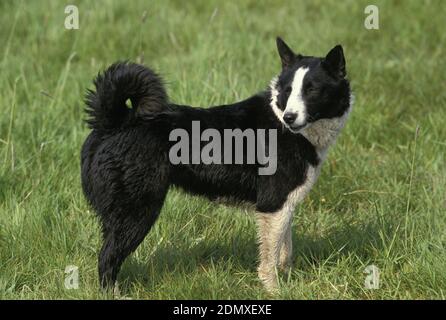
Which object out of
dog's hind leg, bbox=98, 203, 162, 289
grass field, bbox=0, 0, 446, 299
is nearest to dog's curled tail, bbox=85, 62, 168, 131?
dog's hind leg, bbox=98, 203, 162, 289

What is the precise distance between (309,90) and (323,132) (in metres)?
0.25

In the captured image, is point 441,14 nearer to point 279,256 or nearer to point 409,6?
point 409,6

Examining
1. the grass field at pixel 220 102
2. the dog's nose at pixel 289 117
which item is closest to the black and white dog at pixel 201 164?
the dog's nose at pixel 289 117

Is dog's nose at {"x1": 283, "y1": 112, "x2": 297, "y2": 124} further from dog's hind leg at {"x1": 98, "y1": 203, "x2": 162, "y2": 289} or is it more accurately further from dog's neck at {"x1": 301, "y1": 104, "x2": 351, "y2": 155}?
dog's hind leg at {"x1": 98, "y1": 203, "x2": 162, "y2": 289}

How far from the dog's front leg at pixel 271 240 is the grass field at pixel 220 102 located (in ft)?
0.28

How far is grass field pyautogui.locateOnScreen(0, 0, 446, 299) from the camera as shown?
13.3ft

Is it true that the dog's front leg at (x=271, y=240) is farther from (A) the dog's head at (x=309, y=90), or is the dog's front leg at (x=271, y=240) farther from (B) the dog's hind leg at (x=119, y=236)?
(B) the dog's hind leg at (x=119, y=236)

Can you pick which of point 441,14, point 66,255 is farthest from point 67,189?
point 441,14

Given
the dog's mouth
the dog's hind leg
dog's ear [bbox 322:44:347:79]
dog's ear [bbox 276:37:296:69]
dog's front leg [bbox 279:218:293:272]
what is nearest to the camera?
the dog's hind leg

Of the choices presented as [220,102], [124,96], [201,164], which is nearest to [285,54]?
[201,164]

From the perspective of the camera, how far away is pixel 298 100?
154 inches

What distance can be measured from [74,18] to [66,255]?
10.7 ft

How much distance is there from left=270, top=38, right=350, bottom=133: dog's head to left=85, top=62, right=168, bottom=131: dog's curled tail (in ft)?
2.02

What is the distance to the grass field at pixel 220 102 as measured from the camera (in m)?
4.07
